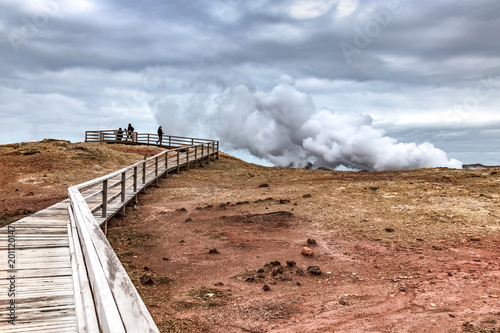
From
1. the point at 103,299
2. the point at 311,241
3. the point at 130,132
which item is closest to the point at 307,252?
the point at 311,241

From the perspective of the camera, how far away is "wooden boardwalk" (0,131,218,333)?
6.33 ft

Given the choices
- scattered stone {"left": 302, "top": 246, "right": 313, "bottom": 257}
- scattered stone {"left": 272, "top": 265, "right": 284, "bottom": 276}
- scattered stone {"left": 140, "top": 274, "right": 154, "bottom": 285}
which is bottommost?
scattered stone {"left": 140, "top": 274, "right": 154, "bottom": 285}

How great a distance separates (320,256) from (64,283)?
5.13m

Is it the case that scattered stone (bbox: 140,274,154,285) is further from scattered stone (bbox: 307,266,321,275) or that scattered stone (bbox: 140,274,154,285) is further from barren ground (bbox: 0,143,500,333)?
scattered stone (bbox: 307,266,321,275)

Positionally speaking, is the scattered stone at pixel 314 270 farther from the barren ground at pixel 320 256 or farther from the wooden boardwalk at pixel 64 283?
the wooden boardwalk at pixel 64 283

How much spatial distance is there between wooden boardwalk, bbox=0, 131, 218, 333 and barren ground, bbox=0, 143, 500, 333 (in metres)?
1.45

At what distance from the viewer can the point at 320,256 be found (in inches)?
311

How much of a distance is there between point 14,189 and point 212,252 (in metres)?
12.7

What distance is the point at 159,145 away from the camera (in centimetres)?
3850

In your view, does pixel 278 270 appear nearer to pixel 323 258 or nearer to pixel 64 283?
pixel 323 258

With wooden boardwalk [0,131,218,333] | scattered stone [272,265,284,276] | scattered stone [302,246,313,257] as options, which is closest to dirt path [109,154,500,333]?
scattered stone [272,265,284,276]

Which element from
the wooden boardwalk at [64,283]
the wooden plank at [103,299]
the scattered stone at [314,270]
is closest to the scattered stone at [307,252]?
the scattered stone at [314,270]

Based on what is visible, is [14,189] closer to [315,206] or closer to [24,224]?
[24,224]

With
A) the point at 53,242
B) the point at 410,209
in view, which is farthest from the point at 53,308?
the point at 410,209
